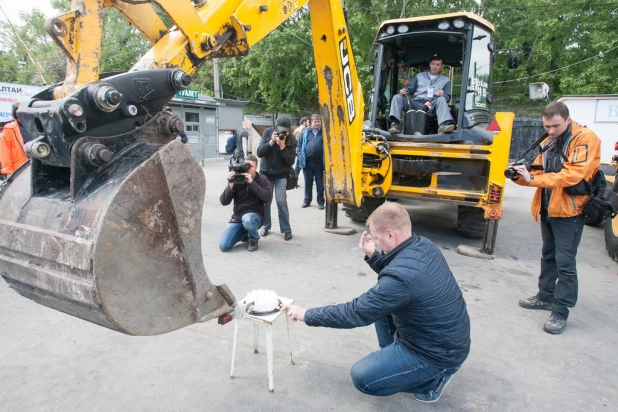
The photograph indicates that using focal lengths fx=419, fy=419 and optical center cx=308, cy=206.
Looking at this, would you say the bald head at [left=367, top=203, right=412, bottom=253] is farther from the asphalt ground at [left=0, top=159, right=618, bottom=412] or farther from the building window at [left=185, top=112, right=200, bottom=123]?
the building window at [left=185, top=112, right=200, bottom=123]

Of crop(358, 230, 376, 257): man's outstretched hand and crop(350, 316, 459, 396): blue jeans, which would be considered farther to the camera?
crop(358, 230, 376, 257): man's outstretched hand

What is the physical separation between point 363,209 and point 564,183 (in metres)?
3.59

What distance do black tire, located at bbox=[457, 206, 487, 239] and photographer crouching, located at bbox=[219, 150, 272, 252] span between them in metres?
2.77

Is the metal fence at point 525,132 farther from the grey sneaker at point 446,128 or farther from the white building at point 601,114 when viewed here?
the grey sneaker at point 446,128

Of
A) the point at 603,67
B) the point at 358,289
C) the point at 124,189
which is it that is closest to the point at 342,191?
the point at 358,289

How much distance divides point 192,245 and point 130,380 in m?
1.35

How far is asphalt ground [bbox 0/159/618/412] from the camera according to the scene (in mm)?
2607

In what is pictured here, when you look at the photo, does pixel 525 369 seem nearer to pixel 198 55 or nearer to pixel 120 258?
pixel 120 258

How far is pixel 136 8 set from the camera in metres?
2.31

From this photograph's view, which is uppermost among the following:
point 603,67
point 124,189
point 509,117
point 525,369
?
point 603,67

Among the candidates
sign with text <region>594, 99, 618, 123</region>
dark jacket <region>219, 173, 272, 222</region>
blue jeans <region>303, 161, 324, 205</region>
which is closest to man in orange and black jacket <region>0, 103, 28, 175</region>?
dark jacket <region>219, 173, 272, 222</region>

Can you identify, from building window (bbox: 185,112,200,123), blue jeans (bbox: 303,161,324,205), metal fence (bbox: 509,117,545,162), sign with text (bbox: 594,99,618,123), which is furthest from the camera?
metal fence (bbox: 509,117,545,162)

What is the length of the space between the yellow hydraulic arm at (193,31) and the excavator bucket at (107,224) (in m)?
0.26

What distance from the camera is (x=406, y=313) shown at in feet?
7.77
